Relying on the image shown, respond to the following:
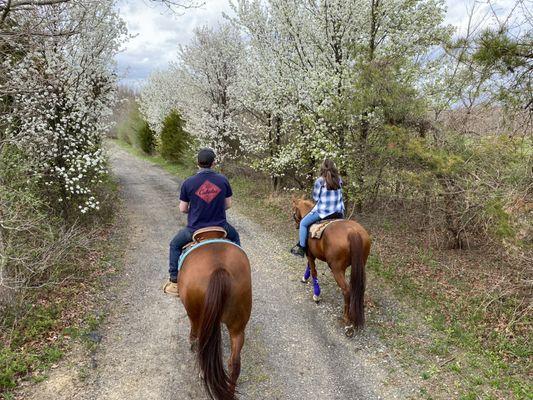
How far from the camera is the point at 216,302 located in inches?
149

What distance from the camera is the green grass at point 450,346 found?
Result: 4441 mm

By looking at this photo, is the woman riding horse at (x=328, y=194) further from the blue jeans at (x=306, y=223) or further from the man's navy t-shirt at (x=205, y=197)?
the man's navy t-shirt at (x=205, y=197)

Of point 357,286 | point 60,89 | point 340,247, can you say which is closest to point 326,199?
point 340,247

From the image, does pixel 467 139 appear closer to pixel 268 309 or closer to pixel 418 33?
pixel 418 33

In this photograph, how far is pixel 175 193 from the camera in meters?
16.6

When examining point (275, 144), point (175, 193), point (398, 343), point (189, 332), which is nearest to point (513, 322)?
point (398, 343)

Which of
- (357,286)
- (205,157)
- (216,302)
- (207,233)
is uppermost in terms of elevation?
(205,157)

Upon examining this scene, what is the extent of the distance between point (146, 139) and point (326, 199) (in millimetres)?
30576

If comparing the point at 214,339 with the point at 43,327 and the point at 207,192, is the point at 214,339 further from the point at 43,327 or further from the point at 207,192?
the point at 43,327

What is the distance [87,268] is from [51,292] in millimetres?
1210

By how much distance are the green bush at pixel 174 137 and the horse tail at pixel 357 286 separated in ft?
66.3

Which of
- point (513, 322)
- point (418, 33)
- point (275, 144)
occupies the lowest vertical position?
point (513, 322)

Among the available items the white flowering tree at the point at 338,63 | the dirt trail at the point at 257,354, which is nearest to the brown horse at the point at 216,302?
the dirt trail at the point at 257,354

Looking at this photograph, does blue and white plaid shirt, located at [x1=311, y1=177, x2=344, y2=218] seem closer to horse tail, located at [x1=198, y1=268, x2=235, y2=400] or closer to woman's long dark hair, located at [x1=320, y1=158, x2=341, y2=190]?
woman's long dark hair, located at [x1=320, y1=158, x2=341, y2=190]
